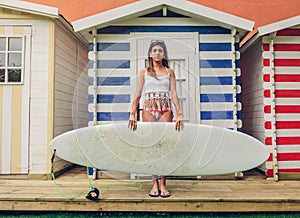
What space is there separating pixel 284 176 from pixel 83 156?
2203 millimetres

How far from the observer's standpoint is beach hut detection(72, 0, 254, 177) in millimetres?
3191

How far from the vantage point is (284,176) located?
10.2 feet

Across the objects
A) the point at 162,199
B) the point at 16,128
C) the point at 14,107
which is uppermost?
the point at 14,107

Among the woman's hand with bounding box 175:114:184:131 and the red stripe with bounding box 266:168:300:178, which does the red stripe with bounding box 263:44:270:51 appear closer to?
the red stripe with bounding box 266:168:300:178

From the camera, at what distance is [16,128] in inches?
125

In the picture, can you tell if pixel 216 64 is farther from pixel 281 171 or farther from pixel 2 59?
pixel 2 59

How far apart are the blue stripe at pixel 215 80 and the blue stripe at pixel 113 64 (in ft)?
2.92

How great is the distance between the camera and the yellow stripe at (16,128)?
3.16 meters

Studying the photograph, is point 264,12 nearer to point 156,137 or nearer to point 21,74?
point 156,137

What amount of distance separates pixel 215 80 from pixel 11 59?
7.80 feet

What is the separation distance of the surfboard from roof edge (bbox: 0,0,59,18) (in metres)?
1.49

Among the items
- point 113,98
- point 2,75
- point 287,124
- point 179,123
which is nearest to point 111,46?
point 113,98

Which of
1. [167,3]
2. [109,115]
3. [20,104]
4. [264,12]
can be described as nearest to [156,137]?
[109,115]

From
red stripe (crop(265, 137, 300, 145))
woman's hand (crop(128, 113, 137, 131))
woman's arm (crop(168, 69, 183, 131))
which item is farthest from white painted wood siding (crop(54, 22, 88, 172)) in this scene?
red stripe (crop(265, 137, 300, 145))
